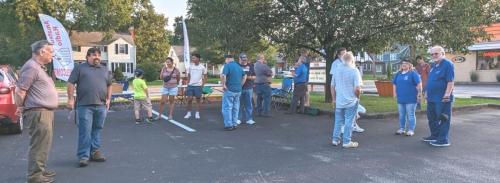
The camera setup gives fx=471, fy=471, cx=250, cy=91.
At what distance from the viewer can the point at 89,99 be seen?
6.62 meters

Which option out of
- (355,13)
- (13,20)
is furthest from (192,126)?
(13,20)

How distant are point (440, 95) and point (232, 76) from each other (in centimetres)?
428

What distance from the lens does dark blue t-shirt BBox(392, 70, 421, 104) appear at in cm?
915

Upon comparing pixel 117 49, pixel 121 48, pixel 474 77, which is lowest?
pixel 474 77

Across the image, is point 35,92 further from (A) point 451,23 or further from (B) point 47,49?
(A) point 451,23

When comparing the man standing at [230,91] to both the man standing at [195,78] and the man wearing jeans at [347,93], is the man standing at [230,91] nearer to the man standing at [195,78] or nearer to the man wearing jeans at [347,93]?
the man standing at [195,78]

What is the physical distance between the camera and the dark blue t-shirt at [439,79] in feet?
25.9

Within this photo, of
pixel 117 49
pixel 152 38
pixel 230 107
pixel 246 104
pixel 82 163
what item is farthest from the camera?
pixel 117 49

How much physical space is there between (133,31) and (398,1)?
186 ft

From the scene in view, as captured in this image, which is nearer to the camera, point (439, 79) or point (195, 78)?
point (439, 79)

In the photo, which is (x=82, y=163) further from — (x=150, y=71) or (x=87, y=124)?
(x=150, y=71)

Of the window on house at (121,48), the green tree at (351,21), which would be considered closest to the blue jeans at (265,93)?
the green tree at (351,21)

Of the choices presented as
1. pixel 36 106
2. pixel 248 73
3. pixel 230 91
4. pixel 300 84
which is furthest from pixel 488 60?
pixel 36 106

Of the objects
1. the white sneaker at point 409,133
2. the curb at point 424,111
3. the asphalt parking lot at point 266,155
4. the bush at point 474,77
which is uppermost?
the bush at point 474,77
